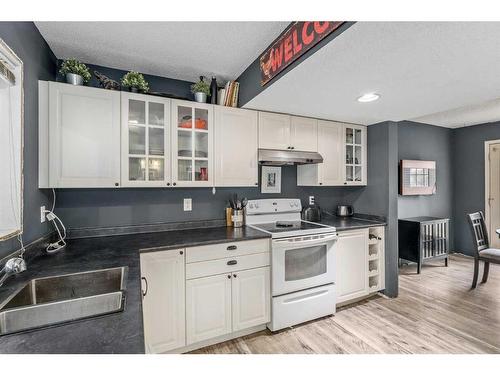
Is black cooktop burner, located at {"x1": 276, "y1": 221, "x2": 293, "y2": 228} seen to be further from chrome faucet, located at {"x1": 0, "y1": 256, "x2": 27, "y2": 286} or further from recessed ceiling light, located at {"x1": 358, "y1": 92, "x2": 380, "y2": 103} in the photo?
chrome faucet, located at {"x1": 0, "y1": 256, "x2": 27, "y2": 286}

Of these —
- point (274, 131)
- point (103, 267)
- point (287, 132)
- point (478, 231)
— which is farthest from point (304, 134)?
point (478, 231)

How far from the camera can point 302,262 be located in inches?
90.2

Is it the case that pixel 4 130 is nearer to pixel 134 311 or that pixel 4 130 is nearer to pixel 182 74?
pixel 134 311

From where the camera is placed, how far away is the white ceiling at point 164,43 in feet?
5.31

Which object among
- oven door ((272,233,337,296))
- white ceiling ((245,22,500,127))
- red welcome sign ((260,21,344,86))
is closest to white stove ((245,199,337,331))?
oven door ((272,233,337,296))

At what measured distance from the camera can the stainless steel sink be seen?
3.05 feet

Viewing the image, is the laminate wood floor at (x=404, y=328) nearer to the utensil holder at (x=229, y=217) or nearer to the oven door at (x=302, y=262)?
the oven door at (x=302, y=262)

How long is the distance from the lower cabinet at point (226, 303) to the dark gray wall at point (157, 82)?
1672 mm

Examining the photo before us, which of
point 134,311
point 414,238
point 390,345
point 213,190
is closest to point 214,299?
point 213,190

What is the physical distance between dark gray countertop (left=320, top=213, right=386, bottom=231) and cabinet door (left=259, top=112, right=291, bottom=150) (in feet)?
3.38

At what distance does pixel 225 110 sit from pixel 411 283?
336cm

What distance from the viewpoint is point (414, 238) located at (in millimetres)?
3668

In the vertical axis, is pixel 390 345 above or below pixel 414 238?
below

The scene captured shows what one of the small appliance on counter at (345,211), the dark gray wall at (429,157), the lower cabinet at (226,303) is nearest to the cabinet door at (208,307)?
the lower cabinet at (226,303)
